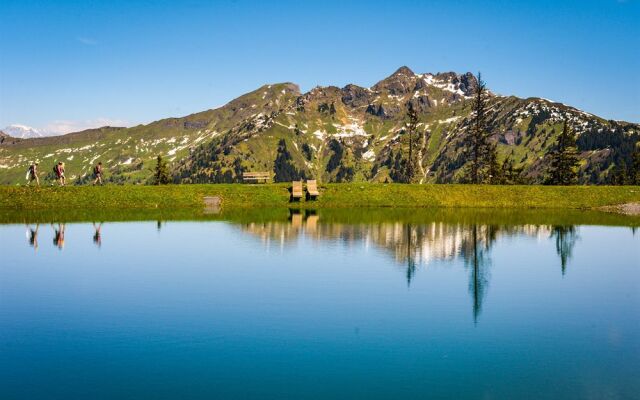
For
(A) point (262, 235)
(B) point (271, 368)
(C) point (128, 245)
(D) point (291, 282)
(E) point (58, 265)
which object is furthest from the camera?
(A) point (262, 235)

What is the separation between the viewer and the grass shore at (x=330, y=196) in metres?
82.1

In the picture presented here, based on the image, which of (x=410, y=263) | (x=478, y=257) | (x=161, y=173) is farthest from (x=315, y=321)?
(x=161, y=173)

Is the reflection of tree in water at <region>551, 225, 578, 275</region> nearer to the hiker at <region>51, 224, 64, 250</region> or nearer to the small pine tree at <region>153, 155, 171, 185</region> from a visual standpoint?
the hiker at <region>51, 224, 64, 250</region>

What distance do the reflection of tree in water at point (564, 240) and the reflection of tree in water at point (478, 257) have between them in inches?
220

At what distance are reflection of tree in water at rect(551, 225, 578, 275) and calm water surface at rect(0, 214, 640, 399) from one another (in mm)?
505

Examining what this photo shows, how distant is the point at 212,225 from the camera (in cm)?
6184

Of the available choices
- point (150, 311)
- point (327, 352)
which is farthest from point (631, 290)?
point (150, 311)

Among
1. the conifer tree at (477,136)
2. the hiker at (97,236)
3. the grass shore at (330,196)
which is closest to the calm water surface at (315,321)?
the hiker at (97,236)

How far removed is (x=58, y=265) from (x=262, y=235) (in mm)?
20182

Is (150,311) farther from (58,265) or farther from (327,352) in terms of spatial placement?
(58,265)

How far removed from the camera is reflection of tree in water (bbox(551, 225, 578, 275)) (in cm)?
4391

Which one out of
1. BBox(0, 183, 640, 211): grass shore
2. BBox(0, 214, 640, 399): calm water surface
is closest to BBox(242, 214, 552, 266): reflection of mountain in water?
BBox(0, 214, 640, 399): calm water surface

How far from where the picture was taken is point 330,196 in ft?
302

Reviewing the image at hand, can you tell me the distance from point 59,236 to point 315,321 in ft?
116
